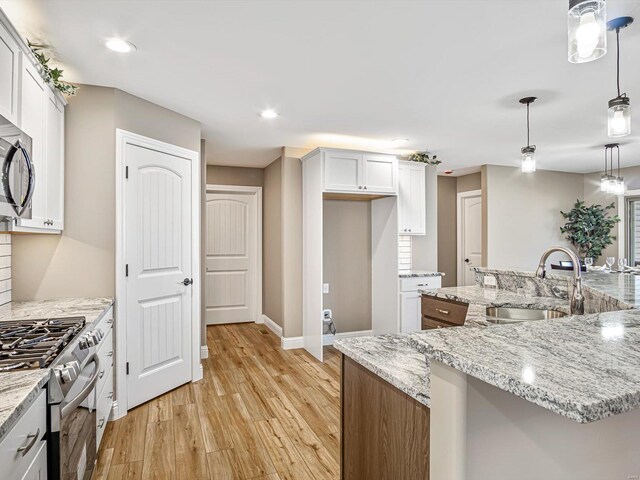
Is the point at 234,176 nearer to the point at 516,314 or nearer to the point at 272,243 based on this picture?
the point at 272,243

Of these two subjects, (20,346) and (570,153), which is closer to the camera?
(20,346)

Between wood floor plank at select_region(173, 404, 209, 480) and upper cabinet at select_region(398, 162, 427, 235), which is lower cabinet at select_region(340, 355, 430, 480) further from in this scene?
upper cabinet at select_region(398, 162, 427, 235)

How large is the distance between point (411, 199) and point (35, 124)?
3.82 metres

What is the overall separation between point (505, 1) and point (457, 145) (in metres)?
2.92

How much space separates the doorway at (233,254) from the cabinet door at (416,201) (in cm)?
228

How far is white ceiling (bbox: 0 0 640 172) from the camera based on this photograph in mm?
1909

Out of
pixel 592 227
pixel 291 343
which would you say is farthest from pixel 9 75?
pixel 592 227

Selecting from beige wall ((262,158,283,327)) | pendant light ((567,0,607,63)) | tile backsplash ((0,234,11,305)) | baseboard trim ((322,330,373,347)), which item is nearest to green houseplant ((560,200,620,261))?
baseboard trim ((322,330,373,347))

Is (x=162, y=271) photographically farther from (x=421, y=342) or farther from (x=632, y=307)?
(x=632, y=307)

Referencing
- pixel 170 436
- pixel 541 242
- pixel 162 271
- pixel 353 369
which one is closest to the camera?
pixel 353 369

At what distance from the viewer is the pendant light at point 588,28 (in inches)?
48.3

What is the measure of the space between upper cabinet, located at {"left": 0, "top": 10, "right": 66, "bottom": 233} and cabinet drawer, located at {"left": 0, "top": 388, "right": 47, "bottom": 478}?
3.68ft

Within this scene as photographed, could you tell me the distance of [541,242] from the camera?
6.13m

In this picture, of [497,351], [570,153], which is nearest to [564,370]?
[497,351]
